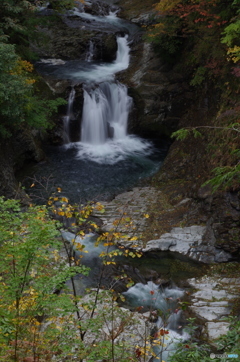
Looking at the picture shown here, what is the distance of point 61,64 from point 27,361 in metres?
16.4

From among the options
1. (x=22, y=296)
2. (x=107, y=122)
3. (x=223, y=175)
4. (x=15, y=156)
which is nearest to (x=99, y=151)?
(x=107, y=122)

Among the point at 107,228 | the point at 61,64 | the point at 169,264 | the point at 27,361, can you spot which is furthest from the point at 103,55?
the point at 27,361

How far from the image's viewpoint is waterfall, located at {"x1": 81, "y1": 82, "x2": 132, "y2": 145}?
607 inches

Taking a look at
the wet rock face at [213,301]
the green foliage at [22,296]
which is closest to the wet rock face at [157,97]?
the wet rock face at [213,301]

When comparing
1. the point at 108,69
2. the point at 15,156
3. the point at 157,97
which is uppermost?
the point at 108,69

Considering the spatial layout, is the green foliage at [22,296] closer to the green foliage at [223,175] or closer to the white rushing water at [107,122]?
the green foliage at [223,175]

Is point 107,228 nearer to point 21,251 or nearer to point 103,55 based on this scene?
point 21,251

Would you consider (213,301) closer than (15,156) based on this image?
Yes

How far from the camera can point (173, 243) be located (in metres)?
9.13

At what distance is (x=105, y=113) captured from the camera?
51.6 feet

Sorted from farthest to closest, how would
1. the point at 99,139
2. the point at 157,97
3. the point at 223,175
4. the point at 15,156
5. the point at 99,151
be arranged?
the point at 157,97, the point at 99,139, the point at 99,151, the point at 15,156, the point at 223,175

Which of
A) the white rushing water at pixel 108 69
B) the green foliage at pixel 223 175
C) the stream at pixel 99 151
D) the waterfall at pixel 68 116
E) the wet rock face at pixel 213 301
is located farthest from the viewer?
the white rushing water at pixel 108 69

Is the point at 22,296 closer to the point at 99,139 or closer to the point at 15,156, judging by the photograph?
the point at 15,156

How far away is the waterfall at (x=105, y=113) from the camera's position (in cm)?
1542
